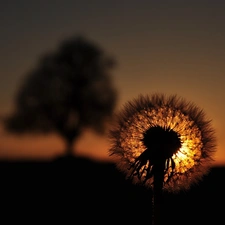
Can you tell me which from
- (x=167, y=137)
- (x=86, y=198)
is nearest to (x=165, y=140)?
(x=167, y=137)

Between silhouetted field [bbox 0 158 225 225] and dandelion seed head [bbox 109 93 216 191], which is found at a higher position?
silhouetted field [bbox 0 158 225 225]

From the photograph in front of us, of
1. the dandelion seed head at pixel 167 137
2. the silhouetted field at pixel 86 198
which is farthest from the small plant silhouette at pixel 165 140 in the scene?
the silhouetted field at pixel 86 198

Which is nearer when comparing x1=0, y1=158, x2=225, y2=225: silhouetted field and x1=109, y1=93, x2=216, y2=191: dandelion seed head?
x1=109, y1=93, x2=216, y2=191: dandelion seed head

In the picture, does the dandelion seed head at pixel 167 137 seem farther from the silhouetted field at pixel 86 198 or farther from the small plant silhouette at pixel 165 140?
the silhouetted field at pixel 86 198

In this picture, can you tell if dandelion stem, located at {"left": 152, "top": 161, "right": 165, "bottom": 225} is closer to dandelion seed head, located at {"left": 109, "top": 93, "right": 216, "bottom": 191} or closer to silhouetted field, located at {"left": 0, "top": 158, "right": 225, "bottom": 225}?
dandelion seed head, located at {"left": 109, "top": 93, "right": 216, "bottom": 191}

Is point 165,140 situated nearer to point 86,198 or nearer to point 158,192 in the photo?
point 158,192

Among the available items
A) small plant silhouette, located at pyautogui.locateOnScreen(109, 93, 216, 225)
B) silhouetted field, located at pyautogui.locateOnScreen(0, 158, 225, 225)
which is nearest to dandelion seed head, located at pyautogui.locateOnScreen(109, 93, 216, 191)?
small plant silhouette, located at pyautogui.locateOnScreen(109, 93, 216, 225)

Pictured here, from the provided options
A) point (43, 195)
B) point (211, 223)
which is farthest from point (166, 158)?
point (43, 195)
